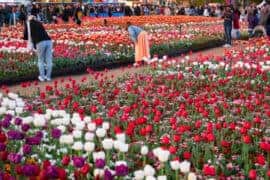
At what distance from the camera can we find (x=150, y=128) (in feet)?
18.0

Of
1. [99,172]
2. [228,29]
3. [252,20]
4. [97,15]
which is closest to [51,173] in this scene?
[99,172]

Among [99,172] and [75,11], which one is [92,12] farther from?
[99,172]

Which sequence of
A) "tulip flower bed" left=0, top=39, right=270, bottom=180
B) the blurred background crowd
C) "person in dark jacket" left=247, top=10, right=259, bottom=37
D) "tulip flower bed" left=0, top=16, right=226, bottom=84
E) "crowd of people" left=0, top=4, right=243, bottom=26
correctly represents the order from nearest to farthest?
"tulip flower bed" left=0, top=39, right=270, bottom=180 → "tulip flower bed" left=0, top=16, right=226, bottom=84 → the blurred background crowd → "person in dark jacket" left=247, top=10, right=259, bottom=37 → "crowd of people" left=0, top=4, right=243, bottom=26

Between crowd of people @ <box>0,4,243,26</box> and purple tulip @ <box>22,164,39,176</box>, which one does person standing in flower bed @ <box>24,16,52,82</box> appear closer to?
purple tulip @ <box>22,164,39,176</box>

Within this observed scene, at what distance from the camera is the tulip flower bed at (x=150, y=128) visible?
456cm

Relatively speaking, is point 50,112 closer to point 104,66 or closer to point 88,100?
point 88,100

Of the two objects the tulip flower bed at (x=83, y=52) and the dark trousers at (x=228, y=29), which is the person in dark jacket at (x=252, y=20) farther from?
the dark trousers at (x=228, y=29)

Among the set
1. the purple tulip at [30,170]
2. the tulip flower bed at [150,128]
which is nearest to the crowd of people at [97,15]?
the tulip flower bed at [150,128]

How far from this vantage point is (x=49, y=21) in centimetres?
3769

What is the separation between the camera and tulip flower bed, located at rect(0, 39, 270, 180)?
4.56m

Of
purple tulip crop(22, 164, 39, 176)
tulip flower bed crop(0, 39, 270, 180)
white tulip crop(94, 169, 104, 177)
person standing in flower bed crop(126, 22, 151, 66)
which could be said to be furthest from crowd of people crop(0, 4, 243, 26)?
purple tulip crop(22, 164, 39, 176)

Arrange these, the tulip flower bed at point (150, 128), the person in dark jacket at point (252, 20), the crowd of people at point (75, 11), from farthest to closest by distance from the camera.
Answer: the crowd of people at point (75, 11) < the person in dark jacket at point (252, 20) < the tulip flower bed at point (150, 128)

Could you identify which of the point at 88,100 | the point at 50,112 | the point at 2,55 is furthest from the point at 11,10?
the point at 50,112

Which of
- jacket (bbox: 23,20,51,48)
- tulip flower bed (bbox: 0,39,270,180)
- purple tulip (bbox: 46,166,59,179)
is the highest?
jacket (bbox: 23,20,51,48)
